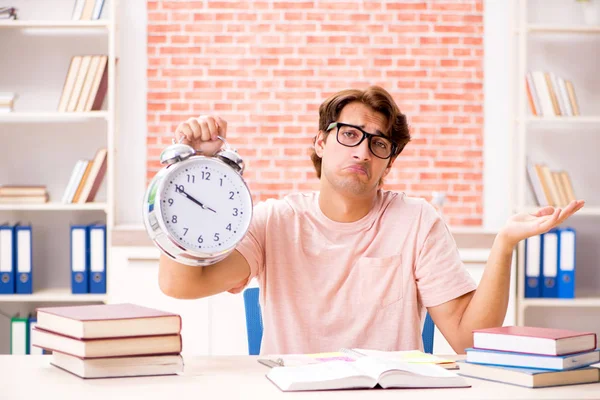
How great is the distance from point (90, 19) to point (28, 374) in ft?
8.46

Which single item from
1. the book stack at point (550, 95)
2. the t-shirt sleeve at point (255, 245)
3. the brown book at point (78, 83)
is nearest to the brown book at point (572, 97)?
the book stack at point (550, 95)

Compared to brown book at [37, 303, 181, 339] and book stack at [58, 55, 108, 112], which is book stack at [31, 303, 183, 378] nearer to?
brown book at [37, 303, 181, 339]

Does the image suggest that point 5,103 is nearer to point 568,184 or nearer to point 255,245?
point 255,245

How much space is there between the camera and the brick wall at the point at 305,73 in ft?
12.9

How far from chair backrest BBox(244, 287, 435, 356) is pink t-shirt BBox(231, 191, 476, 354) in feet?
0.32

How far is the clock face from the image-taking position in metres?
1.52

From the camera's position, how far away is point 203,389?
4.46 feet

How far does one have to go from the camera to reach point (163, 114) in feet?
12.8

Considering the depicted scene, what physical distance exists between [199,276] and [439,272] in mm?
604

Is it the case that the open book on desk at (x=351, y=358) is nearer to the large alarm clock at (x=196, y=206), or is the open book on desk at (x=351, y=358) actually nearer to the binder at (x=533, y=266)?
the large alarm clock at (x=196, y=206)

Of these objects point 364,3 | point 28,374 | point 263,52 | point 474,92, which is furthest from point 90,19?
point 28,374

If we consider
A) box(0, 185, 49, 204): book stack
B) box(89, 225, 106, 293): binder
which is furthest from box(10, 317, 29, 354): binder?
box(0, 185, 49, 204): book stack

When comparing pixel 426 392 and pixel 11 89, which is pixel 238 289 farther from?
pixel 11 89

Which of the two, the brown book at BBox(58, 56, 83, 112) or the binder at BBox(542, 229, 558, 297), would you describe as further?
the brown book at BBox(58, 56, 83, 112)
